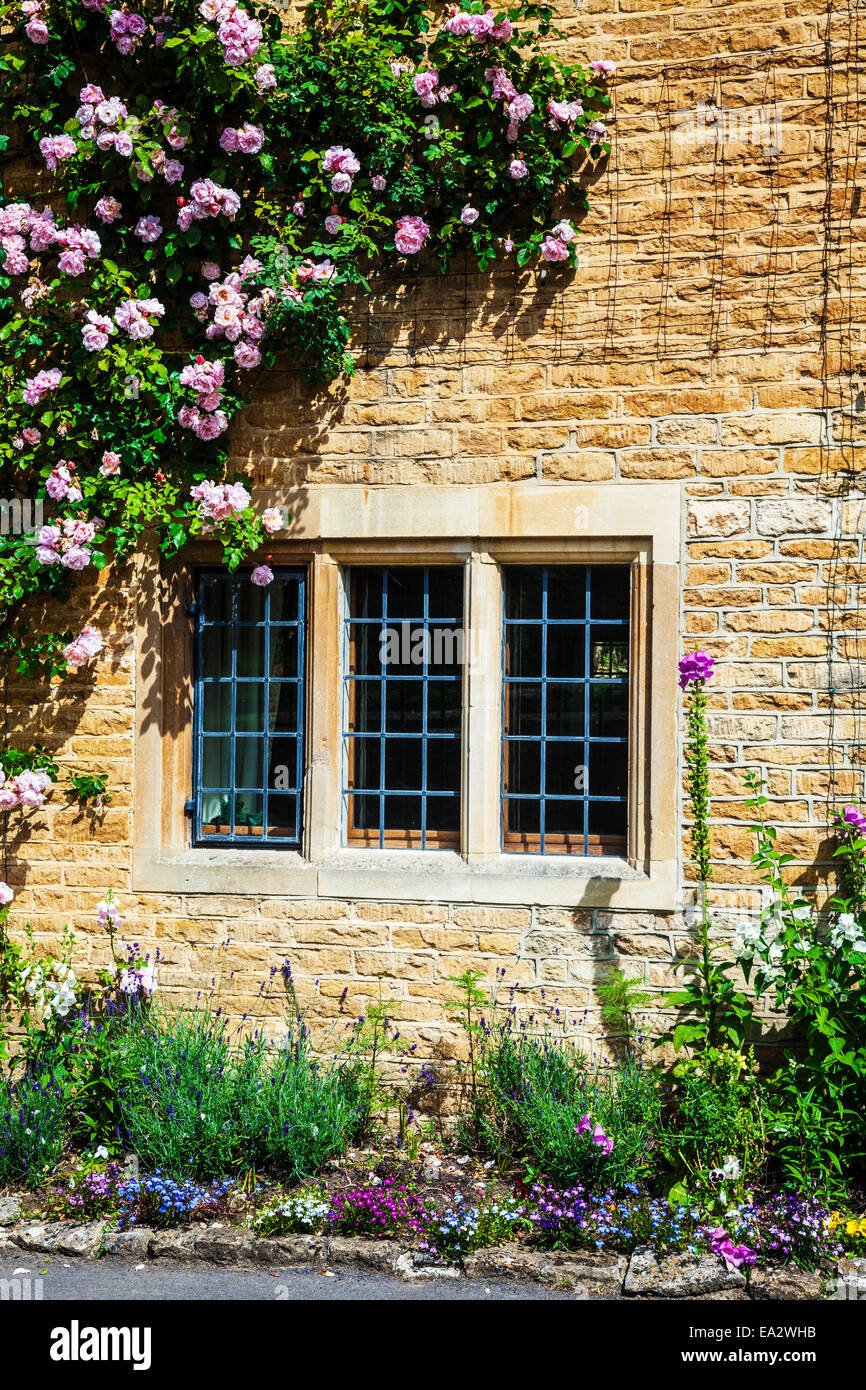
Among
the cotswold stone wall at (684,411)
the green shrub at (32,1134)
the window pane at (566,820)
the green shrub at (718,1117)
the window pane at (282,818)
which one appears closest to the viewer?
the green shrub at (718,1117)

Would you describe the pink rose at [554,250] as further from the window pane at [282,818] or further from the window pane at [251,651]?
the window pane at [282,818]

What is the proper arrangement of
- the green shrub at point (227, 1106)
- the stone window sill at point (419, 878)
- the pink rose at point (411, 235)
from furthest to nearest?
the pink rose at point (411, 235) < the stone window sill at point (419, 878) < the green shrub at point (227, 1106)

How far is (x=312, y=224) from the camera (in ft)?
18.6

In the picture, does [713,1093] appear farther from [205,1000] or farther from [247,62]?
[247,62]

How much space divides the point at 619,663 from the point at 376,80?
2.94 metres

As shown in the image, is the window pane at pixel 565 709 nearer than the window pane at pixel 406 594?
Yes

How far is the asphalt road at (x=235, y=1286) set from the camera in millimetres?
4059

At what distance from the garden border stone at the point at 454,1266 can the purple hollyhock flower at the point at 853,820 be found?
1.65 metres

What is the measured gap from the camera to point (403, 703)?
5688 mm

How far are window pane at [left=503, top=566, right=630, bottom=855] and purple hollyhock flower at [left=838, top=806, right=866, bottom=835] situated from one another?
39.5 inches

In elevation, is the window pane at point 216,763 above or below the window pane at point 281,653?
below

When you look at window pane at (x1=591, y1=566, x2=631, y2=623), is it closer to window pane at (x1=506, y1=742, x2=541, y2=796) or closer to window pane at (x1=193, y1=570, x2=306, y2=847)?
window pane at (x1=506, y1=742, x2=541, y2=796)

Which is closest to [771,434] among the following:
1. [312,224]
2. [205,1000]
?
[312,224]

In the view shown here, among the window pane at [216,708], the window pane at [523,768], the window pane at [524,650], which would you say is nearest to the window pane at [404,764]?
the window pane at [523,768]
